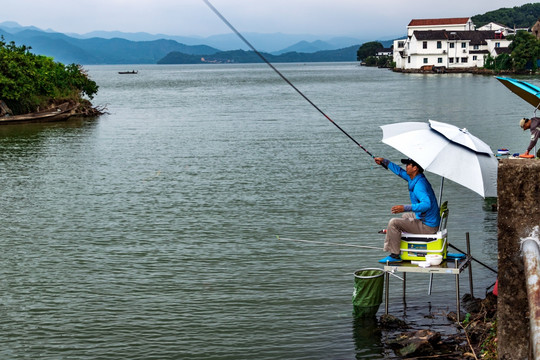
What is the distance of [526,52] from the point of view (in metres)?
116

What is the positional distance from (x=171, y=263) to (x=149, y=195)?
841 centimetres

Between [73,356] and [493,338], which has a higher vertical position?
[493,338]

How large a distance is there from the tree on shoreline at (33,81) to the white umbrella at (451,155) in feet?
147

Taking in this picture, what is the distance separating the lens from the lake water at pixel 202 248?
11117mm

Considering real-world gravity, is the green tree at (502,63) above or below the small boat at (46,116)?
above

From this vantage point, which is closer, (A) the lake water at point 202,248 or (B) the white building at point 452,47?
(A) the lake water at point 202,248

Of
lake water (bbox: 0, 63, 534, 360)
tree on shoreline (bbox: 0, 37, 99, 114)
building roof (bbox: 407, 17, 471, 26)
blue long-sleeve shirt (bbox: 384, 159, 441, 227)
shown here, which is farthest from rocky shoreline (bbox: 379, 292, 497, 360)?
building roof (bbox: 407, 17, 471, 26)

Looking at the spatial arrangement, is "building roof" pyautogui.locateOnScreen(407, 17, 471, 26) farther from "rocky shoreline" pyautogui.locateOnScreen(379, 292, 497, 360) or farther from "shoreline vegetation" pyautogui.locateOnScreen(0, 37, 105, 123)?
"rocky shoreline" pyautogui.locateOnScreen(379, 292, 497, 360)

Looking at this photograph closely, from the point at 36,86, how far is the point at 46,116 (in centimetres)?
352

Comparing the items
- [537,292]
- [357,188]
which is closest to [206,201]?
[357,188]

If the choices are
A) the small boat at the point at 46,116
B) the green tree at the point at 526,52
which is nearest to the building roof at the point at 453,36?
the green tree at the point at 526,52

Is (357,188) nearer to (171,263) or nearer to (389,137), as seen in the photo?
(171,263)

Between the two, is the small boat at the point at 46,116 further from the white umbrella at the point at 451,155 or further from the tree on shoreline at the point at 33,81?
the white umbrella at the point at 451,155

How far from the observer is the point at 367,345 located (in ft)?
34.1
